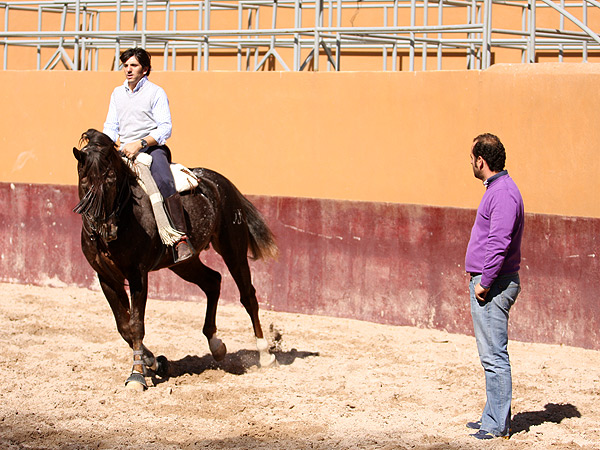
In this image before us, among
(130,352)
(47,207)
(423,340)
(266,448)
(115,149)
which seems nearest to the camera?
(266,448)

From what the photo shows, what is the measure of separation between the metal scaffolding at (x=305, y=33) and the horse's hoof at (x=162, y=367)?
160 inches

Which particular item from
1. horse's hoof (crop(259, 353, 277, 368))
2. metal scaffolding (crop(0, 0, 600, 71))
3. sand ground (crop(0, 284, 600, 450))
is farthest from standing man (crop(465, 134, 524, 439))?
metal scaffolding (crop(0, 0, 600, 71))

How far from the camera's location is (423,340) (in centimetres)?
768

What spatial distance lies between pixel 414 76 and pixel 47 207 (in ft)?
15.7

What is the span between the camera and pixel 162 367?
629cm

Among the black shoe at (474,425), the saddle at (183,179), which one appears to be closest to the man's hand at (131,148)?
the saddle at (183,179)

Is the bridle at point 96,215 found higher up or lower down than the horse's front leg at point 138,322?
higher up

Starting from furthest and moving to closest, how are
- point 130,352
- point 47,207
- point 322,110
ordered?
point 47,207, point 322,110, point 130,352

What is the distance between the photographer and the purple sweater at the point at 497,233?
15.3 feet

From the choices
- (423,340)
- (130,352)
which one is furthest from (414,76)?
(130,352)

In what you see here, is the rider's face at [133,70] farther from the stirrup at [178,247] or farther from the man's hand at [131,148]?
the stirrup at [178,247]

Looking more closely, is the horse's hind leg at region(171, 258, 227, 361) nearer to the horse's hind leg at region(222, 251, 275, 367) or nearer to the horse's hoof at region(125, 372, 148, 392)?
the horse's hind leg at region(222, 251, 275, 367)

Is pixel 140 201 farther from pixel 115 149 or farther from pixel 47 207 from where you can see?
pixel 47 207

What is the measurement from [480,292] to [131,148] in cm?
291
